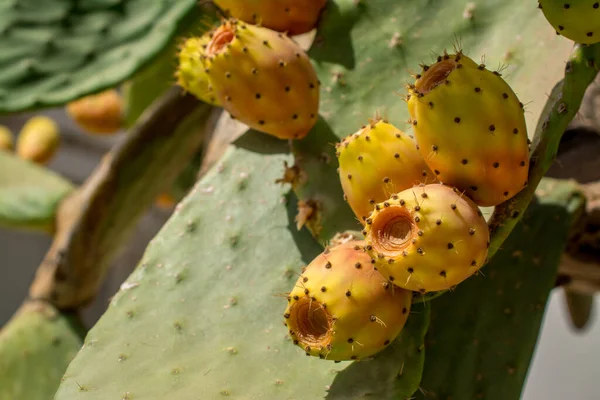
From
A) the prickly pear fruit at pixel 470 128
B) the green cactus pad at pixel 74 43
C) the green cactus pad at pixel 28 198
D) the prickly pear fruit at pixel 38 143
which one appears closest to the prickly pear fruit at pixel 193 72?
the green cactus pad at pixel 74 43

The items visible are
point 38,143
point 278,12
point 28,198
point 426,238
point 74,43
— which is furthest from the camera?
point 38,143

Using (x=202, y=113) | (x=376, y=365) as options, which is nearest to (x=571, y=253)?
(x=376, y=365)

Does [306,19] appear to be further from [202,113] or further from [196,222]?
[202,113]

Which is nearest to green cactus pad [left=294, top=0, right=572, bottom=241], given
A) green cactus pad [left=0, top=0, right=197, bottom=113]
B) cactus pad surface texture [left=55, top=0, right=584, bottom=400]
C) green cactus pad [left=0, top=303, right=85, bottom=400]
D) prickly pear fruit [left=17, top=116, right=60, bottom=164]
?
cactus pad surface texture [left=55, top=0, right=584, bottom=400]

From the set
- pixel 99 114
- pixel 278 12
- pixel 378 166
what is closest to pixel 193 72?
pixel 278 12

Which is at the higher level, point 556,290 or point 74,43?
point 74,43

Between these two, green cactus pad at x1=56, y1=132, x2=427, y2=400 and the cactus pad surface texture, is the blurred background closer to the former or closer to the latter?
the cactus pad surface texture

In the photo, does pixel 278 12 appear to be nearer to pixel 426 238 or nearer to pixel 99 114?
pixel 426 238
